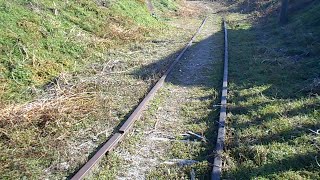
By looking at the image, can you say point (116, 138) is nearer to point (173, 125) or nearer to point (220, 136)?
point (173, 125)

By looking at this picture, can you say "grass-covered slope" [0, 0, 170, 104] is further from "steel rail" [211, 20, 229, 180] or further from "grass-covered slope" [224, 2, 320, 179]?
"grass-covered slope" [224, 2, 320, 179]

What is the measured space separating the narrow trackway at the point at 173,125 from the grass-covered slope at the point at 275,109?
527 millimetres

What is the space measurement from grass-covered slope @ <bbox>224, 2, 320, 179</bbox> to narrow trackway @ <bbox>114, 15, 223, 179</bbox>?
0.53 m

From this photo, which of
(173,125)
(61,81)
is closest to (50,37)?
(61,81)

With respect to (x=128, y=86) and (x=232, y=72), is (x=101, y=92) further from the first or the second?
(x=232, y=72)

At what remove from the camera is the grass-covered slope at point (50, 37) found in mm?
7609

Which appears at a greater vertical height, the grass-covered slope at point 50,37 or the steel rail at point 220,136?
the grass-covered slope at point 50,37

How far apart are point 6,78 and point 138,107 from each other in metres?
3.19

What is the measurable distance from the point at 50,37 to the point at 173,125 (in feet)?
18.0

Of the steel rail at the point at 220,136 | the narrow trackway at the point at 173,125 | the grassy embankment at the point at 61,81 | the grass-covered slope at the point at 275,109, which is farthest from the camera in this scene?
the grassy embankment at the point at 61,81

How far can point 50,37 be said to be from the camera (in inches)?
377

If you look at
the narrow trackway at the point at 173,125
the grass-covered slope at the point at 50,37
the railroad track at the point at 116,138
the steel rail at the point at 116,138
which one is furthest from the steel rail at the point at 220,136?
the grass-covered slope at the point at 50,37

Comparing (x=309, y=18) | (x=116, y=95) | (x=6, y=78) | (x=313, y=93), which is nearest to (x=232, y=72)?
(x=313, y=93)

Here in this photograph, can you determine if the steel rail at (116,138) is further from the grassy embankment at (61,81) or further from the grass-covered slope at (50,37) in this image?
the grass-covered slope at (50,37)
